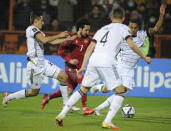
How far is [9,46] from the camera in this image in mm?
13656

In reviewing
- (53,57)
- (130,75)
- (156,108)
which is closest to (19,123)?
(130,75)

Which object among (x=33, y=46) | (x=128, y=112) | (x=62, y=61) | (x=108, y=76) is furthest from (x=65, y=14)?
(x=108, y=76)

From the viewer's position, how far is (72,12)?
14.9 m

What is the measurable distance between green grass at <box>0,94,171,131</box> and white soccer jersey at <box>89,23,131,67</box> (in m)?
1.07

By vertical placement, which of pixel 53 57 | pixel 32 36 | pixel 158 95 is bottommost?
pixel 158 95

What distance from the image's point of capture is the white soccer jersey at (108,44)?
7242 mm

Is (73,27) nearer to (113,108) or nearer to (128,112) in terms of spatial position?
(128,112)

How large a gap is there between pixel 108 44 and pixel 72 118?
6.56 feet

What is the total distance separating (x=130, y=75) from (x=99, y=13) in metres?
6.02

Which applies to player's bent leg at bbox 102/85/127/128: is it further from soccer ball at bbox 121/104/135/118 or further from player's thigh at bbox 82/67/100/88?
soccer ball at bbox 121/104/135/118

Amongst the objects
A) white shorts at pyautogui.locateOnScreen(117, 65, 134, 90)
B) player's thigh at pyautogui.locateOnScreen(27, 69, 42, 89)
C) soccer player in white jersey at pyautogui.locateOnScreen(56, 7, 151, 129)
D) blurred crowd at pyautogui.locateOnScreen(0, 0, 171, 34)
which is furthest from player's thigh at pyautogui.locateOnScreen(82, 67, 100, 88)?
blurred crowd at pyautogui.locateOnScreen(0, 0, 171, 34)

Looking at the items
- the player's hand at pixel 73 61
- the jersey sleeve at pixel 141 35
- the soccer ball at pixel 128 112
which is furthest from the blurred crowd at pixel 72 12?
the soccer ball at pixel 128 112

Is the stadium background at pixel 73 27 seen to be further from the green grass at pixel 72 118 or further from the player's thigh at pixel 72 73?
the player's thigh at pixel 72 73

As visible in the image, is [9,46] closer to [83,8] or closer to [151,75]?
[83,8]
